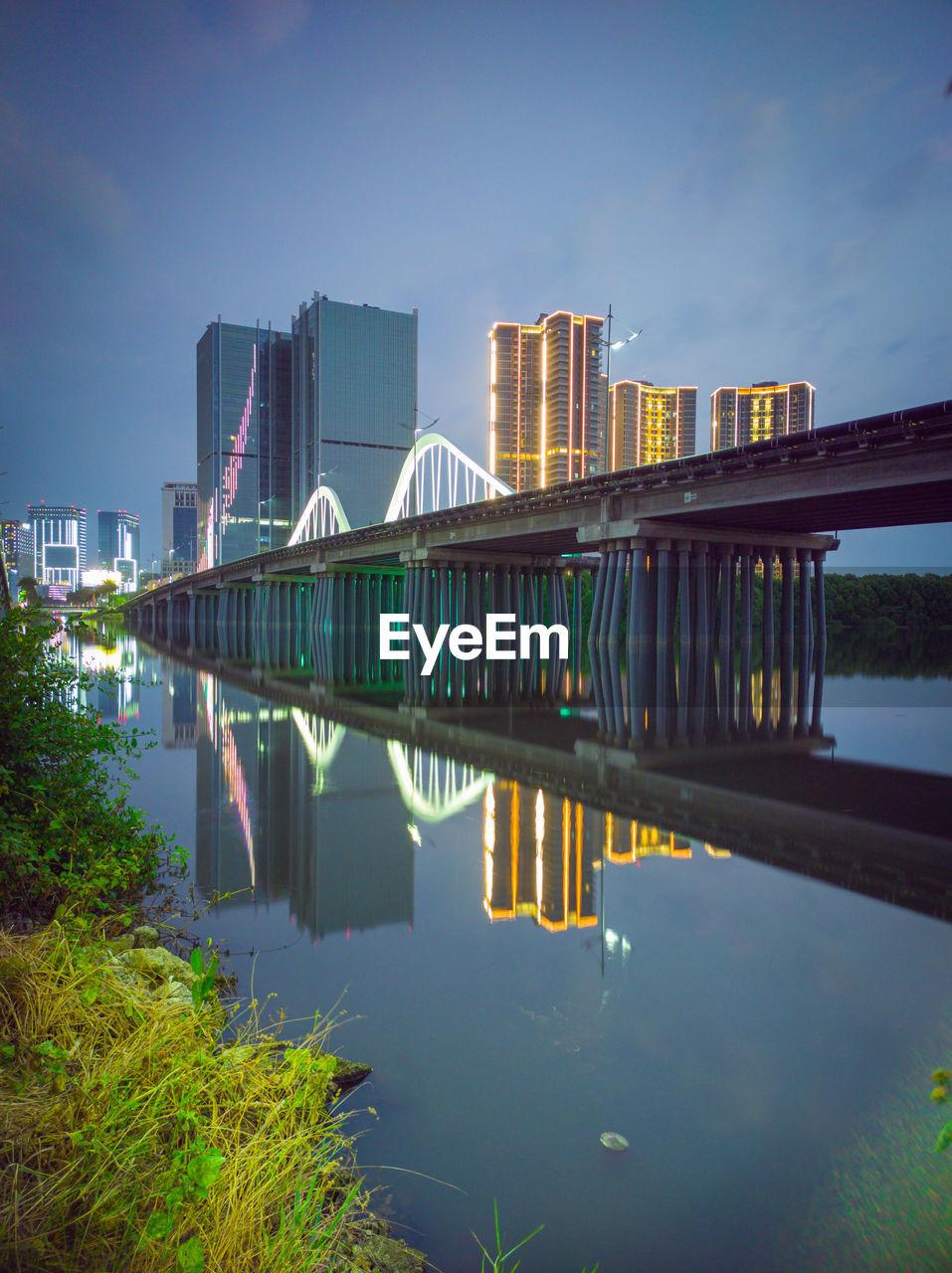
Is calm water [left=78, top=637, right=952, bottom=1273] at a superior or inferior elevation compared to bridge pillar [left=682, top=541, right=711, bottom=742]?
inferior

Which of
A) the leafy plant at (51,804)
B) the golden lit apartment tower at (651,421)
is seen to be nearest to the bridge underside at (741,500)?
the leafy plant at (51,804)

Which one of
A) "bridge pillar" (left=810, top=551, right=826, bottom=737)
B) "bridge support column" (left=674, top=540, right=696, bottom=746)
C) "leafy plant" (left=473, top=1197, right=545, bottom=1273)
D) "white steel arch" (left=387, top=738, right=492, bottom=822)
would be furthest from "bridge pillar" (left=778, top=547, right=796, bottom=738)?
"leafy plant" (left=473, top=1197, right=545, bottom=1273)

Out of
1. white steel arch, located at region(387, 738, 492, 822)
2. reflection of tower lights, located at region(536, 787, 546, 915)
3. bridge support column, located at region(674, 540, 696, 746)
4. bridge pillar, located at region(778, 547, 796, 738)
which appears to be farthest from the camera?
bridge pillar, located at region(778, 547, 796, 738)

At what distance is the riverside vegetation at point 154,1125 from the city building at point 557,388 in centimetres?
4714

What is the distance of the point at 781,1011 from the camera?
445 centimetres

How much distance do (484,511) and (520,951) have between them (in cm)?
3190

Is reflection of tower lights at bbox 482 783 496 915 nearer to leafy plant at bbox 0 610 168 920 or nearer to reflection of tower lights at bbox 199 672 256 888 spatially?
reflection of tower lights at bbox 199 672 256 888

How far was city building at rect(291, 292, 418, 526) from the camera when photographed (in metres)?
144

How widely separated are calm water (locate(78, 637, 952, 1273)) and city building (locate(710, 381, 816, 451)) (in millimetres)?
68387

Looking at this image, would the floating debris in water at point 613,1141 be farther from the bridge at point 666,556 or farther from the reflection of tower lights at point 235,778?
the bridge at point 666,556

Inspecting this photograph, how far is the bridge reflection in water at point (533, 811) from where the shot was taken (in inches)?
261

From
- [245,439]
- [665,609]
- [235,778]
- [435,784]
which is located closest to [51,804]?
[235,778]

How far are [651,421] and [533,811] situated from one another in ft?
266

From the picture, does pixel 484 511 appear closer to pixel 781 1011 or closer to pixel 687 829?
pixel 687 829
